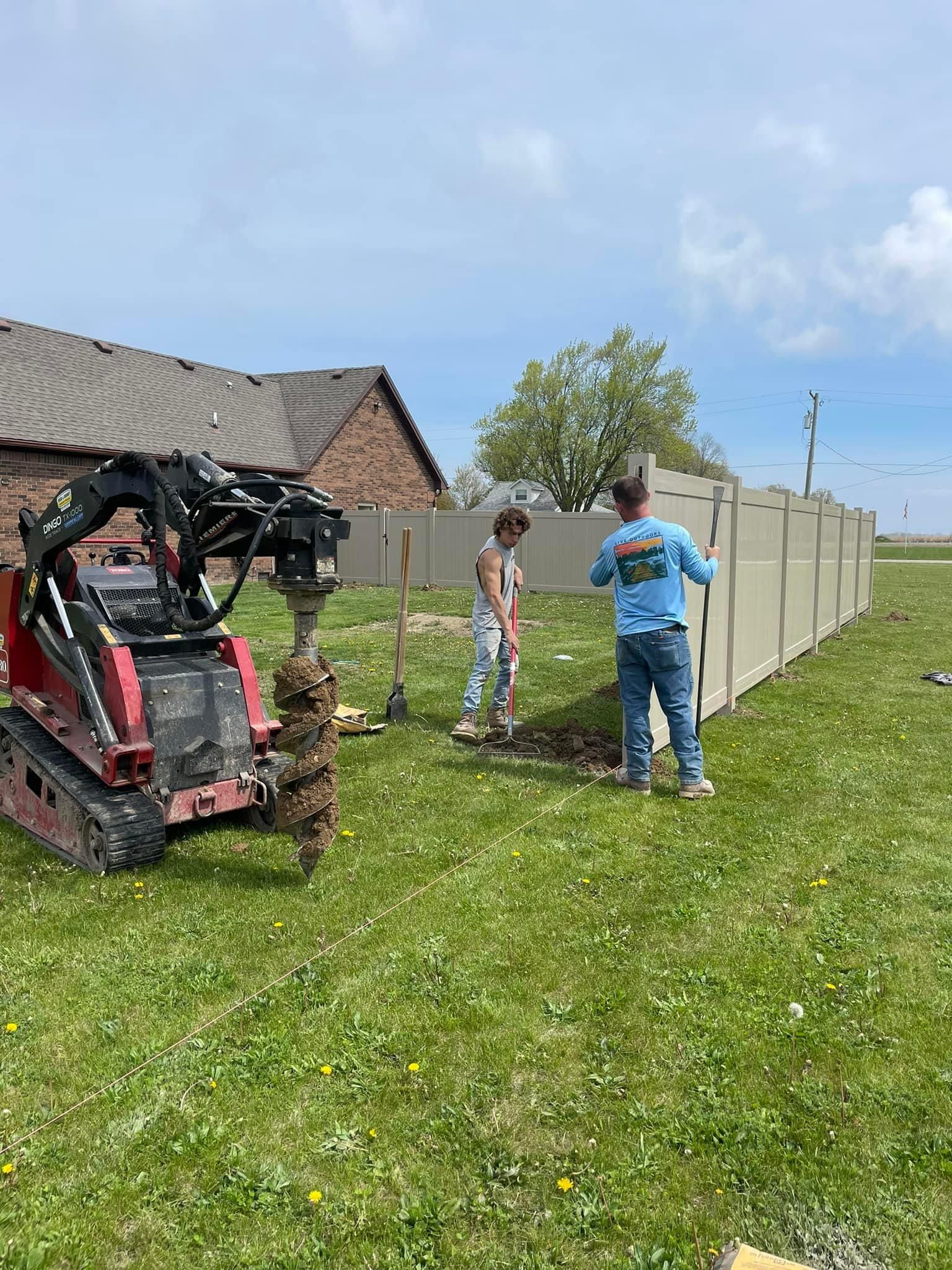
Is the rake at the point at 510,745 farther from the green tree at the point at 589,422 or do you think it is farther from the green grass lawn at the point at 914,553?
the green grass lawn at the point at 914,553

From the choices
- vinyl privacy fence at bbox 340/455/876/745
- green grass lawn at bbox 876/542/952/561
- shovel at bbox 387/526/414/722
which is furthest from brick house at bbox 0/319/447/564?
green grass lawn at bbox 876/542/952/561

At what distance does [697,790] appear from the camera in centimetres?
614

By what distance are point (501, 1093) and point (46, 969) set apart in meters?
2.13

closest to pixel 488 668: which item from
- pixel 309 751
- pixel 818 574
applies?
pixel 309 751

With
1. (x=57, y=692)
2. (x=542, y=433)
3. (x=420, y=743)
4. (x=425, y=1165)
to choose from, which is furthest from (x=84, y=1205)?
(x=542, y=433)

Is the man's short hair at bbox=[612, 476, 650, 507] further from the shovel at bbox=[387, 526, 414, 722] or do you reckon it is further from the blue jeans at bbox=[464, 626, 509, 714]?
the shovel at bbox=[387, 526, 414, 722]

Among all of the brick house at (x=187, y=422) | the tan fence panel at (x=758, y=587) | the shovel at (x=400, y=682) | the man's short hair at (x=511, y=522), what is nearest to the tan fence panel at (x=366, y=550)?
the brick house at (x=187, y=422)

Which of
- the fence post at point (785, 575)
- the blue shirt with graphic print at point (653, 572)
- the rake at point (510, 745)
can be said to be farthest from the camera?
the fence post at point (785, 575)

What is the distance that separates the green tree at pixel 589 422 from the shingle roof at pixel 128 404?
71.1 feet

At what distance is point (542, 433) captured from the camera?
48.7 metres

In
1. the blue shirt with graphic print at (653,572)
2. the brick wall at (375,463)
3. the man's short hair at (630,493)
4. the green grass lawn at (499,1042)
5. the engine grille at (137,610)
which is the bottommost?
the green grass lawn at (499,1042)

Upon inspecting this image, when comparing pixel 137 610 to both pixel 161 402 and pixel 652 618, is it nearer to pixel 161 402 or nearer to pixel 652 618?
pixel 652 618

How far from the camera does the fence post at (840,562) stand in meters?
15.2

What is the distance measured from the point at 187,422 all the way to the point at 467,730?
20.2 metres
